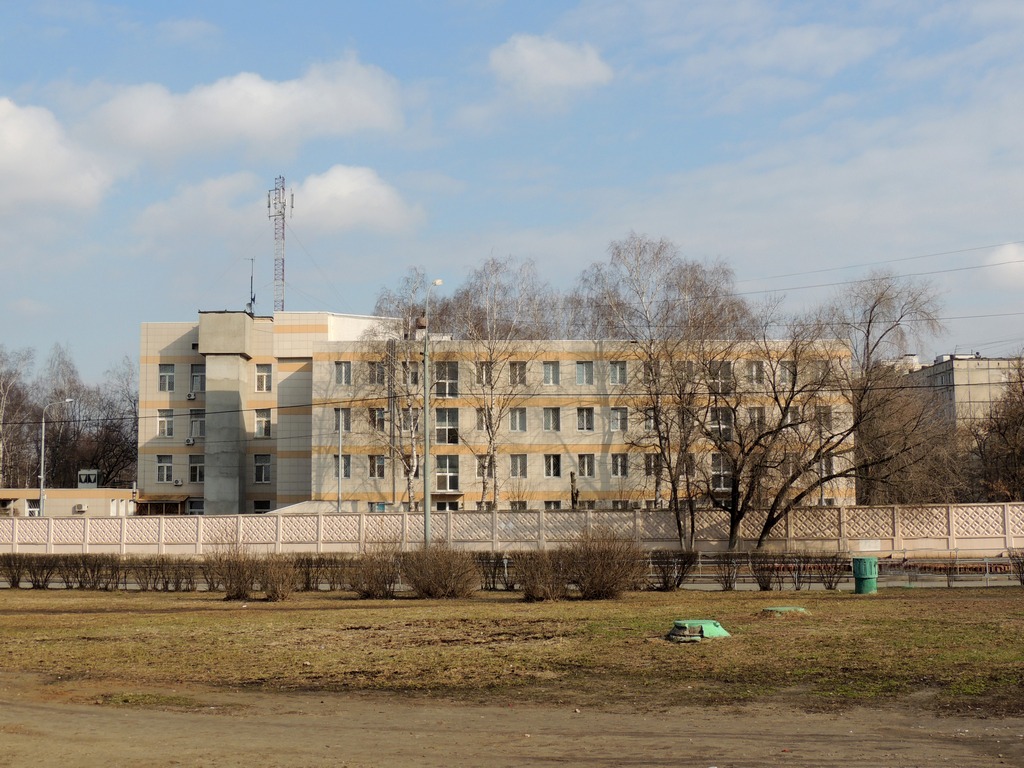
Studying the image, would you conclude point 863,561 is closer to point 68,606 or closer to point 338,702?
point 338,702

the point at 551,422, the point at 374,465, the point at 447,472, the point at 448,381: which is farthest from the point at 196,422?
the point at 551,422

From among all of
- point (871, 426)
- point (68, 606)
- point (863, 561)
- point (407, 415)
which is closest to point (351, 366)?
point (407, 415)

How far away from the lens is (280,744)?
8.45m

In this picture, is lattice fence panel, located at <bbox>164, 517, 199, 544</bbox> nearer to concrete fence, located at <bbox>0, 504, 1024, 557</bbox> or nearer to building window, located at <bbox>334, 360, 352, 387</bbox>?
concrete fence, located at <bbox>0, 504, 1024, 557</bbox>

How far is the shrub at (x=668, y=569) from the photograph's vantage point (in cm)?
2438

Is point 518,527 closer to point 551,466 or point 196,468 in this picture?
point 551,466

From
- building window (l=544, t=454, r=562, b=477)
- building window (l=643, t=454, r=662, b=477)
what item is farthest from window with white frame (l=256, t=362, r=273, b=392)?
building window (l=643, t=454, r=662, b=477)

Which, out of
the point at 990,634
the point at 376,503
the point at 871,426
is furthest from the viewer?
the point at 376,503

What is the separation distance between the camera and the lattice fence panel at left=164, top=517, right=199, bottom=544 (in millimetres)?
38812

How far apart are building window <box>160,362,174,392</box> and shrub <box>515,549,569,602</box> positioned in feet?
170

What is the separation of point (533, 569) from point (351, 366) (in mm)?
38723

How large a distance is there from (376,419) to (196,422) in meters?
16.6

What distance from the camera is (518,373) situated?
5850cm

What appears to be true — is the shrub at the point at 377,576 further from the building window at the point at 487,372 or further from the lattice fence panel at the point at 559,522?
the building window at the point at 487,372
